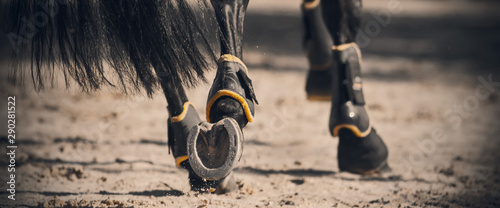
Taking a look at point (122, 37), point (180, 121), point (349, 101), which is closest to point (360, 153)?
point (349, 101)

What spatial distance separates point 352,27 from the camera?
100 inches

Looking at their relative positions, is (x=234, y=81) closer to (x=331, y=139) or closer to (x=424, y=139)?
(x=331, y=139)

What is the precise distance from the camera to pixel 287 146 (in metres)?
3.12

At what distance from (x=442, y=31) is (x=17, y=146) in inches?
241

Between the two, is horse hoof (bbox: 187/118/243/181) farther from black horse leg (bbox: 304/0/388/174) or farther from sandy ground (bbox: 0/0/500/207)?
black horse leg (bbox: 304/0/388/174)

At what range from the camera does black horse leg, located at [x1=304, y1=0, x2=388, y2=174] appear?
247 centimetres

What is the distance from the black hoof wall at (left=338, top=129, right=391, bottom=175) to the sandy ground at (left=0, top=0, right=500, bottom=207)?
0.18ft

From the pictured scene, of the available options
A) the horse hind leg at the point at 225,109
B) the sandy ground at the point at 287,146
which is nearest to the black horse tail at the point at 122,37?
the horse hind leg at the point at 225,109

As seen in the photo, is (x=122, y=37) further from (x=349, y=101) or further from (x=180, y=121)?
(x=349, y=101)

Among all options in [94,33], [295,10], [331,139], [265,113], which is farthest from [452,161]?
[295,10]

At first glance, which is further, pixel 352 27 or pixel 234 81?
pixel 352 27

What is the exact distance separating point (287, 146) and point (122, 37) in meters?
1.49

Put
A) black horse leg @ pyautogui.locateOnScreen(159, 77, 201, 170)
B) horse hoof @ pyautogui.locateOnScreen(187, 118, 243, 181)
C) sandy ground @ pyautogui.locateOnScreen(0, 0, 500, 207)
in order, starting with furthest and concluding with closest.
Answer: sandy ground @ pyautogui.locateOnScreen(0, 0, 500, 207) → black horse leg @ pyautogui.locateOnScreen(159, 77, 201, 170) → horse hoof @ pyautogui.locateOnScreen(187, 118, 243, 181)

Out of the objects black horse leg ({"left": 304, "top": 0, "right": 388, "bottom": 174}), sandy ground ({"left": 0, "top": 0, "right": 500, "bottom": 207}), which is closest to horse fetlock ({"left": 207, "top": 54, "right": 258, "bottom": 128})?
sandy ground ({"left": 0, "top": 0, "right": 500, "bottom": 207})
